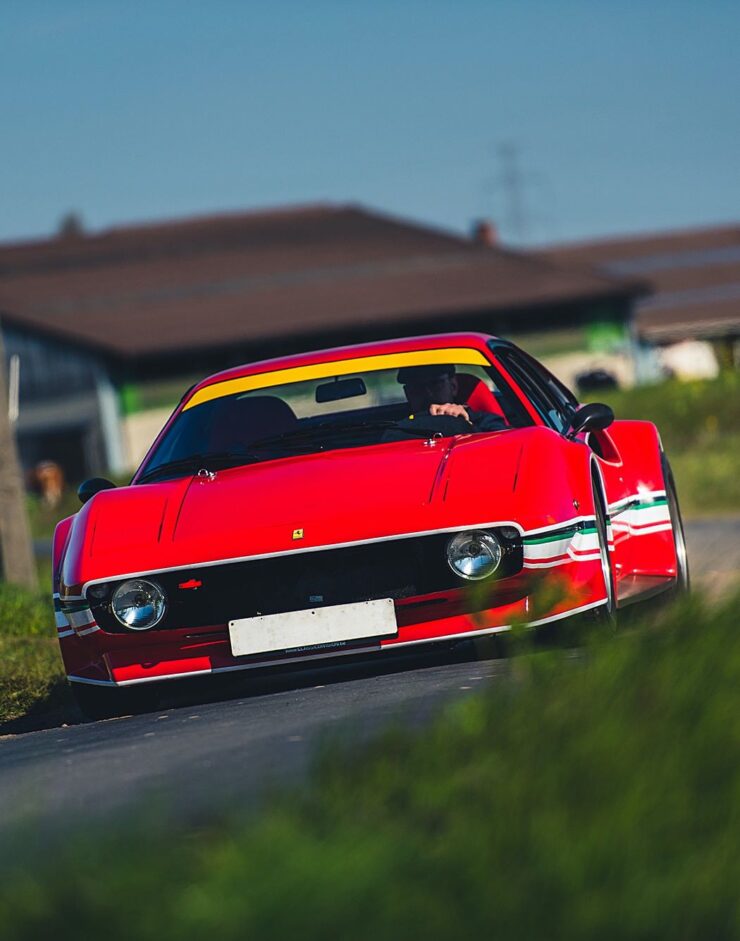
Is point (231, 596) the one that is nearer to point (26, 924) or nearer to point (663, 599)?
point (663, 599)

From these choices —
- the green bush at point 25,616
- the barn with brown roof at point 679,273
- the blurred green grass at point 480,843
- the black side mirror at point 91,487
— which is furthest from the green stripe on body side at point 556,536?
the barn with brown roof at point 679,273

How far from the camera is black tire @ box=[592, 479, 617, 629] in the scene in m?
6.45

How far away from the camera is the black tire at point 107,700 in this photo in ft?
22.1

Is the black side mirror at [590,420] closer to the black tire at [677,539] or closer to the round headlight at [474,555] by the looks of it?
the black tire at [677,539]

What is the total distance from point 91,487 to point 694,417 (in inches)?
724

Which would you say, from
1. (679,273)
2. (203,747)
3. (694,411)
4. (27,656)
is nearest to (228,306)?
(679,273)

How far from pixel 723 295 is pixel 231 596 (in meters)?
50.7

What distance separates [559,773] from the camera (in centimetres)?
317

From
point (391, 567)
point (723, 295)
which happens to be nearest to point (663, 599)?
point (391, 567)

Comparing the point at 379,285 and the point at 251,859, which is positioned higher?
the point at 379,285

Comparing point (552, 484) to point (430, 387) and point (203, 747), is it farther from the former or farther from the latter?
point (203, 747)

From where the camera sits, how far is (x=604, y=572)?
21.3ft

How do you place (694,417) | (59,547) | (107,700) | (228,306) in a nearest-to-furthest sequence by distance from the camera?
(107,700)
(59,547)
(694,417)
(228,306)

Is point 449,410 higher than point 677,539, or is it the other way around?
point 449,410
